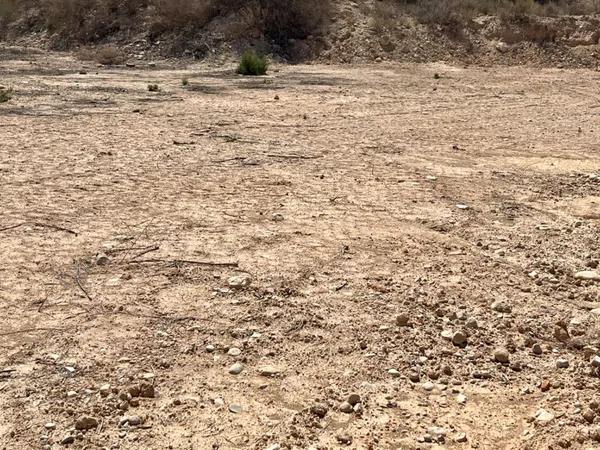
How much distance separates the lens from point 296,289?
5.03m

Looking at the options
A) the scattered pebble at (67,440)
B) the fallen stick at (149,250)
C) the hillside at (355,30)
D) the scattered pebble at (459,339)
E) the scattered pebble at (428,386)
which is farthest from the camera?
the hillside at (355,30)

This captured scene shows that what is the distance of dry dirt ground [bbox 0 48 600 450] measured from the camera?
11.7 feet

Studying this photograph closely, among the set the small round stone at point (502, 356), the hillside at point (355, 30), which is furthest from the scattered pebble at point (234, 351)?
the hillside at point (355, 30)

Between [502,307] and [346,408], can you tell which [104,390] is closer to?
[346,408]

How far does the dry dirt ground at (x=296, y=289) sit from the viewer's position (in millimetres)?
3561

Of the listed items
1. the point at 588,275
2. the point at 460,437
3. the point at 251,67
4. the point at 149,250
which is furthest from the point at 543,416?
the point at 251,67

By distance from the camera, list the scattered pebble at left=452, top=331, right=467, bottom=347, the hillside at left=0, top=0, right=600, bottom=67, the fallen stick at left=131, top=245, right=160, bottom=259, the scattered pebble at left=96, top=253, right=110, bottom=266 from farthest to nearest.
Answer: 1. the hillside at left=0, top=0, right=600, bottom=67
2. the fallen stick at left=131, top=245, right=160, bottom=259
3. the scattered pebble at left=96, top=253, right=110, bottom=266
4. the scattered pebble at left=452, top=331, right=467, bottom=347

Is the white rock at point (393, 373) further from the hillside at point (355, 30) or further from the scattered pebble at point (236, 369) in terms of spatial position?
the hillside at point (355, 30)

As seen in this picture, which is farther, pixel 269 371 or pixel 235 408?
pixel 269 371

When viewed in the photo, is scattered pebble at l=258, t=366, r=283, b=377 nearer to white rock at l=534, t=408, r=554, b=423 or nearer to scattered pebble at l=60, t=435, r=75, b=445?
scattered pebble at l=60, t=435, r=75, b=445

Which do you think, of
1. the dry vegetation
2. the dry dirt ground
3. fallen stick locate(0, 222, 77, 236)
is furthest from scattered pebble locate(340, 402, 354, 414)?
the dry vegetation

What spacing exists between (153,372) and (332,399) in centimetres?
94

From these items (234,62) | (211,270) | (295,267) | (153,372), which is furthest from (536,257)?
(234,62)

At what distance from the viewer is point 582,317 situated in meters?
4.66
